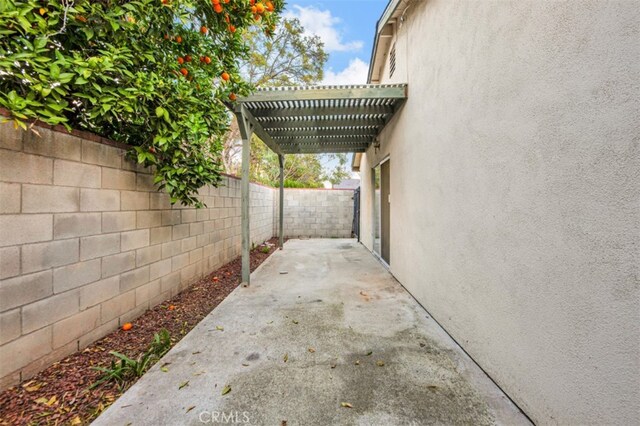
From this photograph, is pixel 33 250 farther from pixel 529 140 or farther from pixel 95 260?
pixel 529 140

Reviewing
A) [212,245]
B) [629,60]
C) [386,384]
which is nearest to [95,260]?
[212,245]

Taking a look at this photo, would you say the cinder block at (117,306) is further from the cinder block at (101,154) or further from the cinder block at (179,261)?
the cinder block at (101,154)

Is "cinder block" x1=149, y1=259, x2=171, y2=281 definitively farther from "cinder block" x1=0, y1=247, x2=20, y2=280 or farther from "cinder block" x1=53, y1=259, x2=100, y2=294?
"cinder block" x1=0, y1=247, x2=20, y2=280

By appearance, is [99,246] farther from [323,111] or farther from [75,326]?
[323,111]

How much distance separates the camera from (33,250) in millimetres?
1716

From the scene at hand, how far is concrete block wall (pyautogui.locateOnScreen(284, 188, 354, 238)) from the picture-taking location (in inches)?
384

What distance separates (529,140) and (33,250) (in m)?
3.23

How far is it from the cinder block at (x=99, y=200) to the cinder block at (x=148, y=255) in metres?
0.56

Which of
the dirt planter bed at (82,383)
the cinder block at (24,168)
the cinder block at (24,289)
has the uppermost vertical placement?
the cinder block at (24,168)

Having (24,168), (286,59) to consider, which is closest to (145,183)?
(24,168)

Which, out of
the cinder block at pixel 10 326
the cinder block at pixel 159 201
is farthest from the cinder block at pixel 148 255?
the cinder block at pixel 10 326

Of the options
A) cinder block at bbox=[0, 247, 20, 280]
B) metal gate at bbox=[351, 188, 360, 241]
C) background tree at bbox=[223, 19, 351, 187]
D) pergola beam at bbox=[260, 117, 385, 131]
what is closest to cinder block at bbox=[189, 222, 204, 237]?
cinder block at bbox=[0, 247, 20, 280]

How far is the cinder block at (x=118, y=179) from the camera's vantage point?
2280mm

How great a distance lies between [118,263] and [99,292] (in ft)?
0.95
